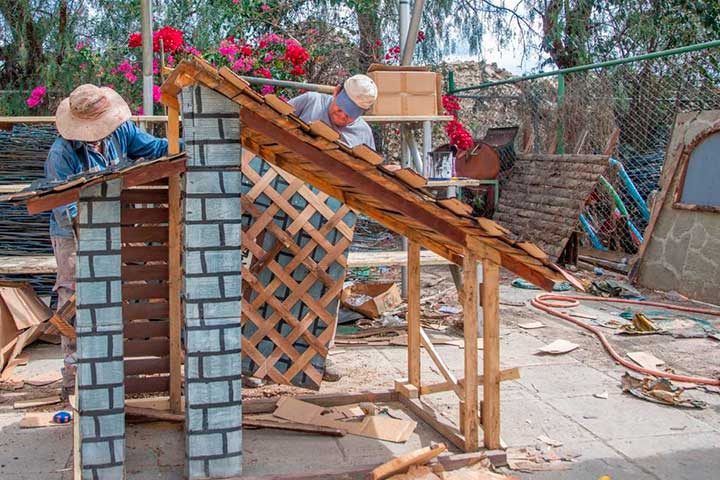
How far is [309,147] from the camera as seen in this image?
3584 millimetres

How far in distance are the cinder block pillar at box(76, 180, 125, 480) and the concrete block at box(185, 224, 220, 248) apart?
315mm

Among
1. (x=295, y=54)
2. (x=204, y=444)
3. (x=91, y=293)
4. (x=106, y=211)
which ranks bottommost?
(x=204, y=444)

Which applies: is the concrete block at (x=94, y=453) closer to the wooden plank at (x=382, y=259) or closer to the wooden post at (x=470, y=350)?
the wooden post at (x=470, y=350)

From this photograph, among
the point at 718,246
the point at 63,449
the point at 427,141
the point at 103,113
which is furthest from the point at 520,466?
the point at 718,246

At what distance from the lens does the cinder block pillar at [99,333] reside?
3518mm

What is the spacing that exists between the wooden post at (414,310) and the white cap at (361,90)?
0.91 m

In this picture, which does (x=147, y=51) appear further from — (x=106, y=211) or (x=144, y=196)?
(x=106, y=211)

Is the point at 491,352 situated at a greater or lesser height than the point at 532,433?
greater

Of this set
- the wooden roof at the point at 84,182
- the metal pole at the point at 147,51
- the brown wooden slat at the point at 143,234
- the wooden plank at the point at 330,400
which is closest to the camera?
the wooden roof at the point at 84,182

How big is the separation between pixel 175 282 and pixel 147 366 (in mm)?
525

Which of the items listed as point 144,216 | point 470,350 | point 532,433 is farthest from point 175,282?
point 532,433

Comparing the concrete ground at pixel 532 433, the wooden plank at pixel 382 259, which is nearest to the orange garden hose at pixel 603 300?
the concrete ground at pixel 532 433

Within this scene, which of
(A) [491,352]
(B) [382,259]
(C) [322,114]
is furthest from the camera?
(B) [382,259]

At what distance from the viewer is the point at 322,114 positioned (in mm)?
5328
